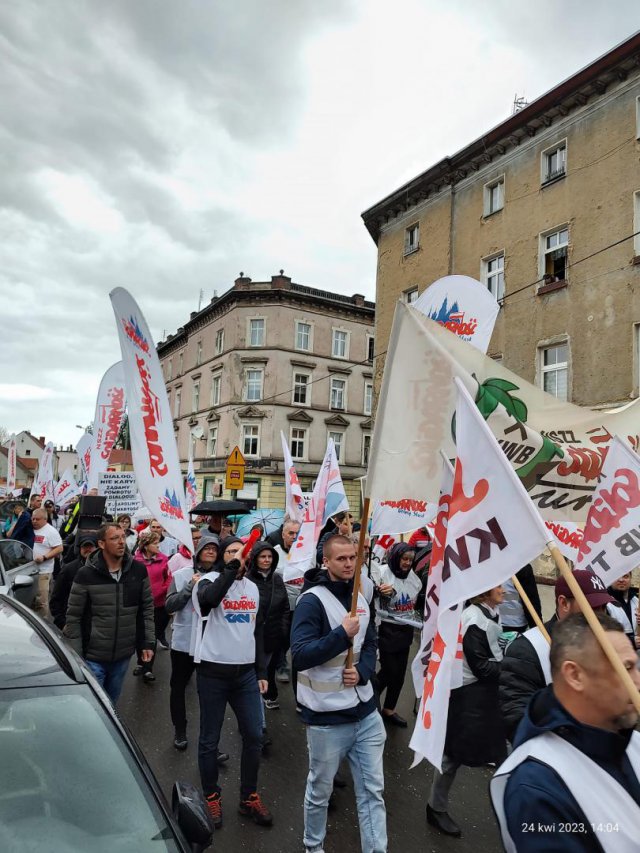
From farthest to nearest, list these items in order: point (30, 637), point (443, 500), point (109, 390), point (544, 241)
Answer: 1. point (544, 241)
2. point (109, 390)
3. point (443, 500)
4. point (30, 637)

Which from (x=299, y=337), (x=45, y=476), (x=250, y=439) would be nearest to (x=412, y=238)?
(x=45, y=476)

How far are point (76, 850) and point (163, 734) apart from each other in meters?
3.75

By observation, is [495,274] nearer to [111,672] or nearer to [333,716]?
[111,672]

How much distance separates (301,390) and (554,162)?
23.2 meters

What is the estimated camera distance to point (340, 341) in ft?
132

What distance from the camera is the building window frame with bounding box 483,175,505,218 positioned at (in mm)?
18734

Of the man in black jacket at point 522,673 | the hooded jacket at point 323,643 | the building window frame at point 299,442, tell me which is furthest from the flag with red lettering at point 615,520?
the building window frame at point 299,442

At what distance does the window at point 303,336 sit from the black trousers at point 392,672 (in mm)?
33609

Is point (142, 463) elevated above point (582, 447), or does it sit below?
below

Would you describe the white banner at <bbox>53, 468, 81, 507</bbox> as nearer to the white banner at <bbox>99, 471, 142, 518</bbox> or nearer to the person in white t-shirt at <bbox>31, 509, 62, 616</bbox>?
the person in white t-shirt at <bbox>31, 509, 62, 616</bbox>

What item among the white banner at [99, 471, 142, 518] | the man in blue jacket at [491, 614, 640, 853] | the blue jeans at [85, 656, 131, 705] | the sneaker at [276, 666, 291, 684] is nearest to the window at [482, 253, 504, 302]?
the white banner at [99, 471, 142, 518]

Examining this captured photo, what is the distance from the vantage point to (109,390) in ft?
34.0

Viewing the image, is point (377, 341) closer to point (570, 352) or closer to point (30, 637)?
point (570, 352)

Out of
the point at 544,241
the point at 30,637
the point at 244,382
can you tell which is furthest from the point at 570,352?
the point at 244,382
